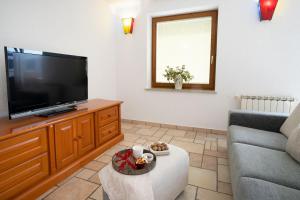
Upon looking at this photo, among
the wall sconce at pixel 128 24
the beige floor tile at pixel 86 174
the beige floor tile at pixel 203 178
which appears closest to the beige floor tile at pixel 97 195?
the beige floor tile at pixel 86 174

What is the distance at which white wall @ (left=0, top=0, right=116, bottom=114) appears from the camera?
1845mm

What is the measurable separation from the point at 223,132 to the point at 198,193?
1.67 meters

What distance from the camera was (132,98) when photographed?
3.69 meters

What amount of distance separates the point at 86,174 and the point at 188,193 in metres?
1.09

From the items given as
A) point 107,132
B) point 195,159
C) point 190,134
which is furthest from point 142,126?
point 195,159

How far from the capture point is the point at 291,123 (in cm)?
176

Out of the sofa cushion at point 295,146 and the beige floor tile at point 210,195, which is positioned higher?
the sofa cushion at point 295,146

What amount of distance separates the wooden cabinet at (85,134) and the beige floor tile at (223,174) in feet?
5.14

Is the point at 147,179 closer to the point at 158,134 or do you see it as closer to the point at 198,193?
the point at 198,193

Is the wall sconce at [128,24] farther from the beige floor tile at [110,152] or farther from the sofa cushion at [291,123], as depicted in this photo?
the sofa cushion at [291,123]

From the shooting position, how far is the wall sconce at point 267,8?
7.89 ft

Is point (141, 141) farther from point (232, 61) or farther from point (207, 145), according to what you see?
point (232, 61)

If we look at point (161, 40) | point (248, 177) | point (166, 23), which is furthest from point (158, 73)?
point (248, 177)

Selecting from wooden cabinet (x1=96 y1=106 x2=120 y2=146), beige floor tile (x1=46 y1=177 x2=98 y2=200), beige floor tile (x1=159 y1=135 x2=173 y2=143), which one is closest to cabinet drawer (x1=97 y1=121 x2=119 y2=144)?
wooden cabinet (x1=96 y1=106 x2=120 y2=146)
